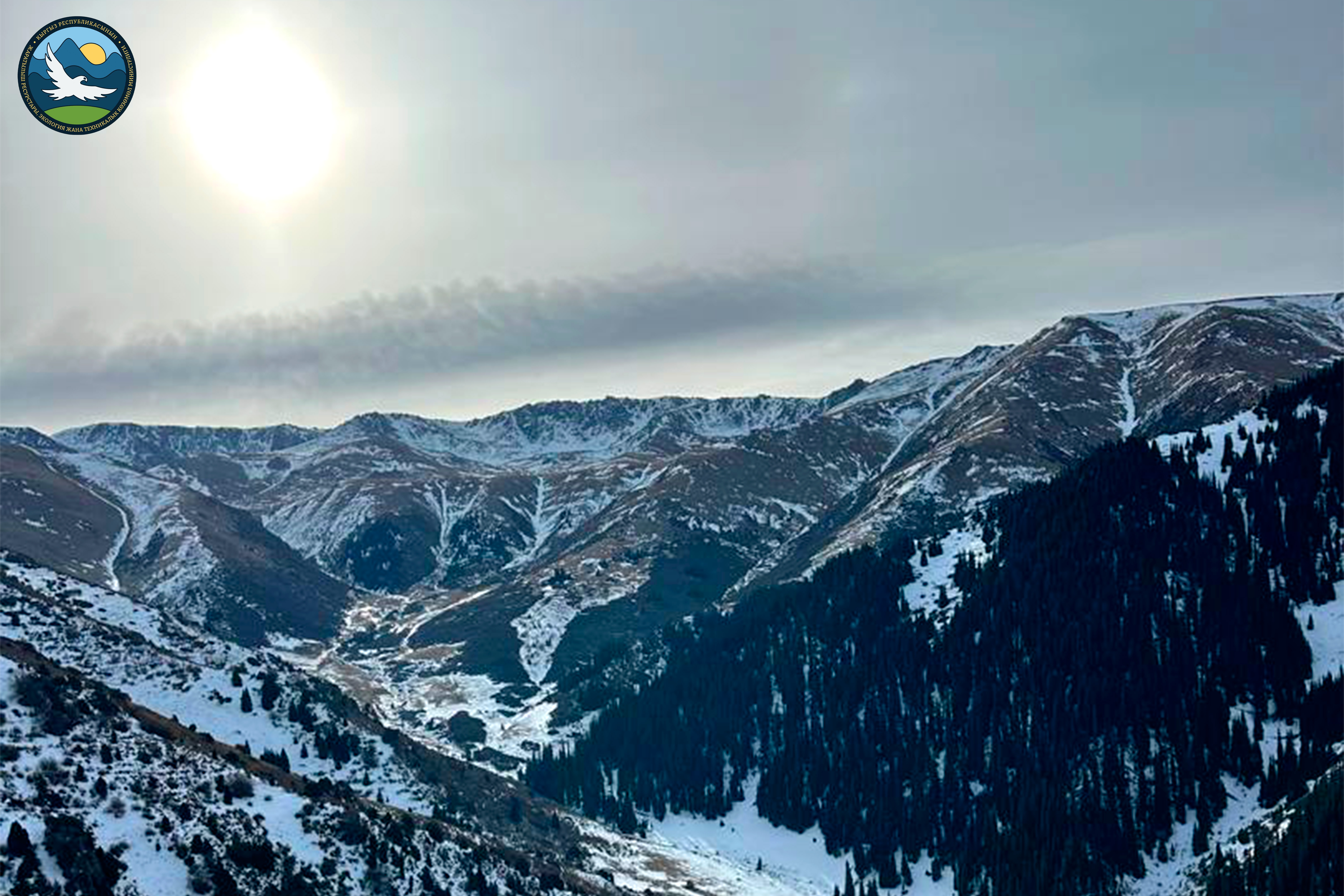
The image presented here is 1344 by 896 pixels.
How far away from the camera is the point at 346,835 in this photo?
5581 inches

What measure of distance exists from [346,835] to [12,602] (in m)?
86.4

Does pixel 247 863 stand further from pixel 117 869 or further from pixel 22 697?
pixel 22 697

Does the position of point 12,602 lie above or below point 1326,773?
above

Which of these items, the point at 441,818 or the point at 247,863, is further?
the point at 441,818

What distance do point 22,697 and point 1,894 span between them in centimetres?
4039

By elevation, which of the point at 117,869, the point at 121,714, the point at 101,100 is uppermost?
the point at 101,100

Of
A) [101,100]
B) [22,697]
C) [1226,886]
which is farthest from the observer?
[1226,886]

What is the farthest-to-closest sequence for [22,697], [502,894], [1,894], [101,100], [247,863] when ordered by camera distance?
[502,894] → [22,697] → [247,863] → [101,100] → [1,894]

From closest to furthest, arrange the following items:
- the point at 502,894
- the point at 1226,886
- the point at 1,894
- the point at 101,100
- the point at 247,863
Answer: the point at 1,894 < the point at 101,100 < the point at 247,863 < the point at 502,894 < the point at 1226,886

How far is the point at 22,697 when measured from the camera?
453 feet

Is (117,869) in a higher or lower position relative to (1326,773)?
higher

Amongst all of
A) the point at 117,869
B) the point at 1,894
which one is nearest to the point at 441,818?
the point at 117,869

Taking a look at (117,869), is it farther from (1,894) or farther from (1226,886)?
(1226,886)

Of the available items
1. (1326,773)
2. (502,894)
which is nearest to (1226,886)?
(1326,773)
